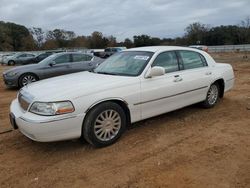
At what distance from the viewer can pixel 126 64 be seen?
567cm

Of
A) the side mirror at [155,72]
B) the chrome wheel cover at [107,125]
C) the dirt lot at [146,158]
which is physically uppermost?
the side mirror at [155,72]

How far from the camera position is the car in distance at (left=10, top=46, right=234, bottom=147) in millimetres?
4297

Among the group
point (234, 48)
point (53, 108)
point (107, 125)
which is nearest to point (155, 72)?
point (107, 125)

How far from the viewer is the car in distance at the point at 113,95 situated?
4297 millimetres

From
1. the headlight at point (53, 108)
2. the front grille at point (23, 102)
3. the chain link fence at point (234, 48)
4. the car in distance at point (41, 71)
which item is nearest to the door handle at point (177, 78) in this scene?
the headlight at point (53, 108)

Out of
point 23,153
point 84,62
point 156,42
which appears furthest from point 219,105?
point 156,42

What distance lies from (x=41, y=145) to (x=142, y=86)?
1901 mm

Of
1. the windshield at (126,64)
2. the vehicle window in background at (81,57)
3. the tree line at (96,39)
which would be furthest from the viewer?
the tree line at (96,39)

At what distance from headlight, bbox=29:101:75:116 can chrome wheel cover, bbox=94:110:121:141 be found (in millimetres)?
514

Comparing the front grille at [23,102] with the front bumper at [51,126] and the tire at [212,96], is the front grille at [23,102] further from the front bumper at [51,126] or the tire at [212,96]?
the tire at [212,96]

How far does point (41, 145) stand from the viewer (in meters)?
4.94

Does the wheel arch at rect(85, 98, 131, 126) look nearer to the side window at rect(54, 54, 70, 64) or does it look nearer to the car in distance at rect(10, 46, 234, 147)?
the car in distance at rect(10, 46, 234, 147)

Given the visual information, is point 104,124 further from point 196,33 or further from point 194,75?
point 196,33

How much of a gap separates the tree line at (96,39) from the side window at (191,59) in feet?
193
